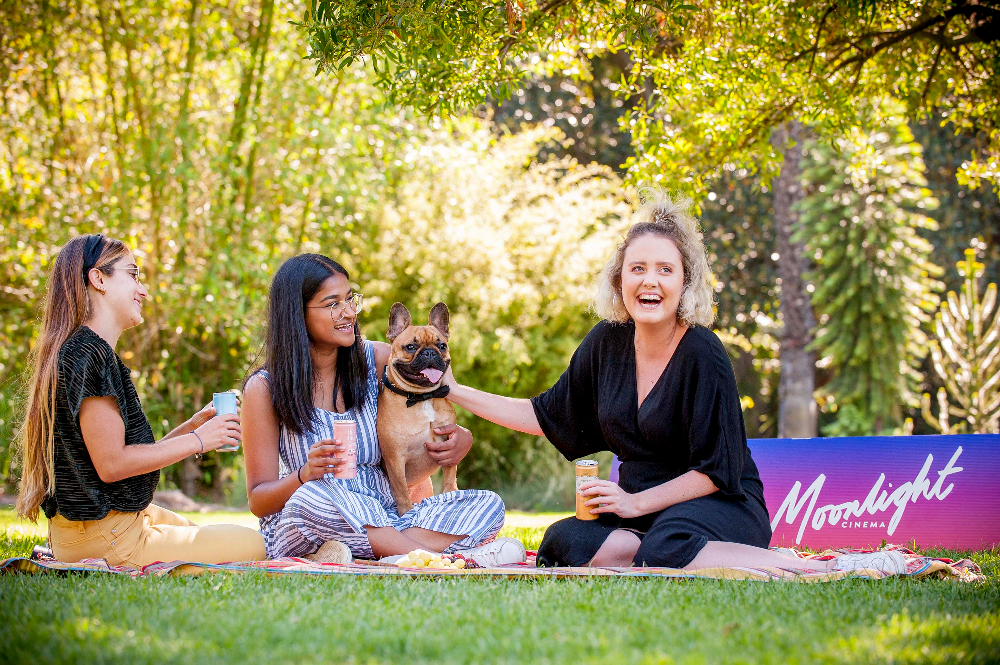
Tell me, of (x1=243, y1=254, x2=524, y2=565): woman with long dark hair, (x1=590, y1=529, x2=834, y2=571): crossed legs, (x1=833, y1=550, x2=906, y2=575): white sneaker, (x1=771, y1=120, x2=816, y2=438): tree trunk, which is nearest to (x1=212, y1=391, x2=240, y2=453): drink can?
(x1=243, y1=254, x2=524, y2=565): woman with long dark hair

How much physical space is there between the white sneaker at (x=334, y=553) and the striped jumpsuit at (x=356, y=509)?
0.03 metres

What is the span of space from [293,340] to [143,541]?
1094 mm

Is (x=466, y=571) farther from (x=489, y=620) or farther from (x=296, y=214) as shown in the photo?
(x=296, y=214)

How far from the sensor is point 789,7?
589cm

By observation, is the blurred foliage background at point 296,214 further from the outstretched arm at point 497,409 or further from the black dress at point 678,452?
the outstretched arm at point 497,409

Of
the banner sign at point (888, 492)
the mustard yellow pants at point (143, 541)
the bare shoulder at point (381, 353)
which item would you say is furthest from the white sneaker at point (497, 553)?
the banner sign at point (888, 492)

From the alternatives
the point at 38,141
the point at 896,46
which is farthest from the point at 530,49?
the point at 38,141

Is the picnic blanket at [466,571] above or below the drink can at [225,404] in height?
below

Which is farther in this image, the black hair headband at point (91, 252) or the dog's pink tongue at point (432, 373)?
the dog's pink tongue at point (432, 373)

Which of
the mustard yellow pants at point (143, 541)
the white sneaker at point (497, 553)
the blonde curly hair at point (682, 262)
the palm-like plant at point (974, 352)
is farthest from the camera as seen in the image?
the palm-like plant at point (974, 352)

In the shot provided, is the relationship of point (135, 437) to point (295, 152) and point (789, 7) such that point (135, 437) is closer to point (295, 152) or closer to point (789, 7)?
point (789, 7)

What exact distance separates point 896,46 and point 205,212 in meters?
7.28

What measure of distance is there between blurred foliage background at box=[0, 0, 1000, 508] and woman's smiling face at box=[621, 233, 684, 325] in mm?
3619

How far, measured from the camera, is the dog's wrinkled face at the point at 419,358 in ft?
14.4
